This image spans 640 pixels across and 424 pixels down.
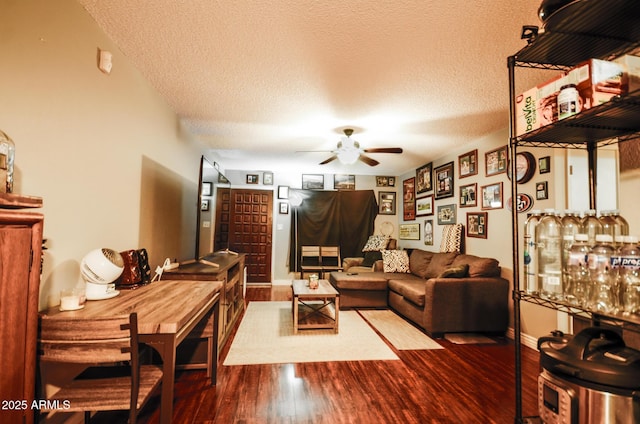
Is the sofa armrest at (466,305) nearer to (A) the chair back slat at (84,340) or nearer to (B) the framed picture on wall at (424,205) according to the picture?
(B) the framed picture on wall at (424,205)

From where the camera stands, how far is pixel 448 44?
6.59ft

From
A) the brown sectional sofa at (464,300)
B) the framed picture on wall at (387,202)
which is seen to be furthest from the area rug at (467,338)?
the framed picture on wall at (387,202)

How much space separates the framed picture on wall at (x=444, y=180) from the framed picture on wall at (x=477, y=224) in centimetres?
63

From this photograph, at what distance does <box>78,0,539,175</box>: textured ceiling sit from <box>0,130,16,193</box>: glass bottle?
108 cm

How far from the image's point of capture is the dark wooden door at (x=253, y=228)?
6422 mm

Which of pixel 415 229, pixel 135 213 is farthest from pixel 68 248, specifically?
pixel 415 229

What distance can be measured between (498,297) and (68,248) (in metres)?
3.95

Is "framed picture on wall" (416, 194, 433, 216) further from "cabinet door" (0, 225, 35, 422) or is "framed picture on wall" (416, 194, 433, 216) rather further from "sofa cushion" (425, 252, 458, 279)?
"cabinet door" (0, 225, 35, 422)

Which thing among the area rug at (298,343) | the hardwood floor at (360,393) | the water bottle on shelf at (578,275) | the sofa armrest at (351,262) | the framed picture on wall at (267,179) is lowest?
the area rug at (298,343)

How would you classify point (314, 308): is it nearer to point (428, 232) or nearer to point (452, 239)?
point (452, 239)

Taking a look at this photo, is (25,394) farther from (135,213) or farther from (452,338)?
(452,338)

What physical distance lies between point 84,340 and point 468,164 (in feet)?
14.8

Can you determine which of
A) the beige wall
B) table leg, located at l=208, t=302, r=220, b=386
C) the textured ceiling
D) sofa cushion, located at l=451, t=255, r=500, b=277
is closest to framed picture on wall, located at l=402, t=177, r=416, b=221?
the textured ceiling

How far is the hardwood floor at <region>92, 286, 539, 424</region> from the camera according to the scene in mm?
1918
